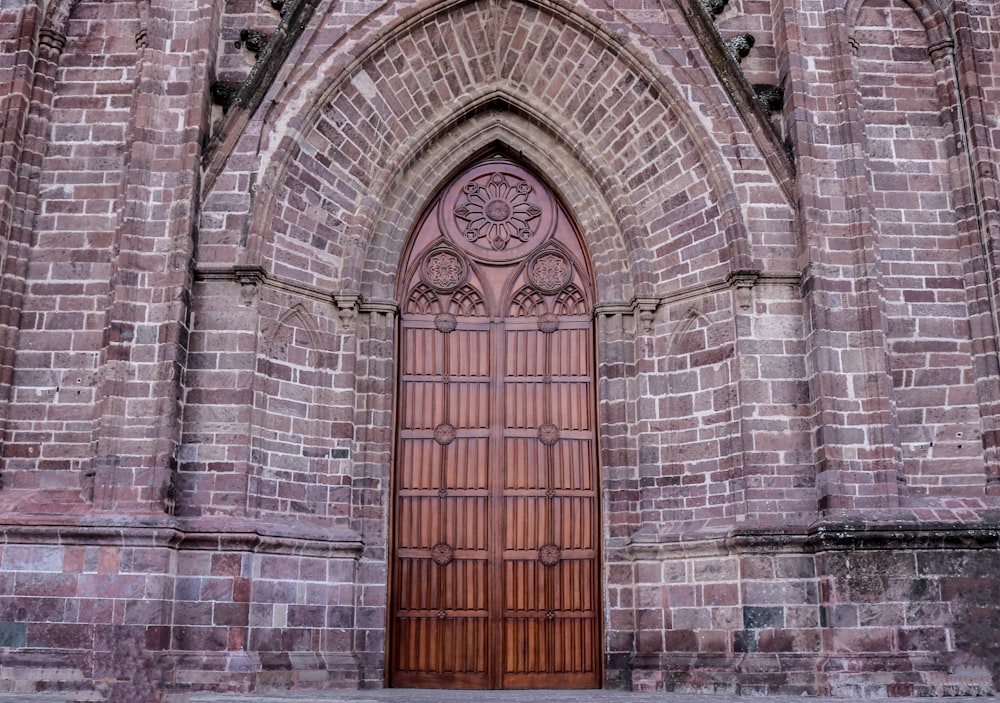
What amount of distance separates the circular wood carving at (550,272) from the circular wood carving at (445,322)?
1.08 metres

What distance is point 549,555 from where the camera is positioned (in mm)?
12594

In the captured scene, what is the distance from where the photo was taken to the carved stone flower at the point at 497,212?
45.0ft

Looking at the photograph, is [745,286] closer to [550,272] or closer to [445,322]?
[550,272]

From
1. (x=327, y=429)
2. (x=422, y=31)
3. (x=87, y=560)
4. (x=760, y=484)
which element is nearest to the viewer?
(x=87, y=560)

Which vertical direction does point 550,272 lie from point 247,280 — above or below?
above

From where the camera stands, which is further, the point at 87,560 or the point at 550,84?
the point at 550,84

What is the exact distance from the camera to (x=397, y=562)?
12523 mm

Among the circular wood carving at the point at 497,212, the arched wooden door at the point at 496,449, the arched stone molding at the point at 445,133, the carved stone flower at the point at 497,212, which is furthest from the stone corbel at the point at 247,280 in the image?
the carved stone flower at the point at 497,212

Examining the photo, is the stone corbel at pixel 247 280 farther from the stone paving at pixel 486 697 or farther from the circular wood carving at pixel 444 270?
the stone paving at pixel 486 697

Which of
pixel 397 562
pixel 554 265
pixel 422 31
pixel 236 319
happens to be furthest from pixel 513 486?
pixel 422 31

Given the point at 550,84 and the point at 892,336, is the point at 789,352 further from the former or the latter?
the point at 550,84

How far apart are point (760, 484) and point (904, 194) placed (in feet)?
12.4

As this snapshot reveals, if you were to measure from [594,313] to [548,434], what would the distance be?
1.55m

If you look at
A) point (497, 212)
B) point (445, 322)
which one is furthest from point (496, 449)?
point (497, 212)
